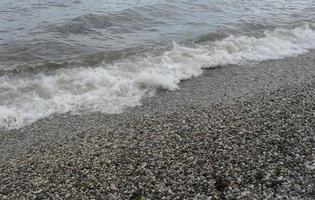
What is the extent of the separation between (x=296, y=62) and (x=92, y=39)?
9754 mm

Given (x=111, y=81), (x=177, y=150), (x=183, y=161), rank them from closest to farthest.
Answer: (x=183, y=161) < (x=177, y=150) < (x=111, y=81)

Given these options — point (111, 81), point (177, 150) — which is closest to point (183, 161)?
point (177, 150)

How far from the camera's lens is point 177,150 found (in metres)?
9.76

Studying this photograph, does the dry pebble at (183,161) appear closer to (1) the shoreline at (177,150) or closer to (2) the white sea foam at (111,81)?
(1) the shoreline at (177,150)

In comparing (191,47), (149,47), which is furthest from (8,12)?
(191,47)

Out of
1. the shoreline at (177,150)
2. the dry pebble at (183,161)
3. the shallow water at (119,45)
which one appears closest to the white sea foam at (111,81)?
the shallow water at (119,45)

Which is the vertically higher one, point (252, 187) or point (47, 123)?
point (252, 187)

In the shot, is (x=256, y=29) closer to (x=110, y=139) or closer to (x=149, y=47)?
(x=149, y=47)

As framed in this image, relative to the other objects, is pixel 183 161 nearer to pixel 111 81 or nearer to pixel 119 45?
pixel 111 81

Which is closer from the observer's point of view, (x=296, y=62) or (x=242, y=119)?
(x=242, y=119)

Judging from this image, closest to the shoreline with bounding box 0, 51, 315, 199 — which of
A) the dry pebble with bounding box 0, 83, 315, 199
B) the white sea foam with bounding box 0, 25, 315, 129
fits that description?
the dry pebble with bounding box 0, 83, 315, 199

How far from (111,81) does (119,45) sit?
4.95 metres

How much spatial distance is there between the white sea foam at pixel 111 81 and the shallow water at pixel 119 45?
0.03m

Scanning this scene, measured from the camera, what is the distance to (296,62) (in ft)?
61.4
